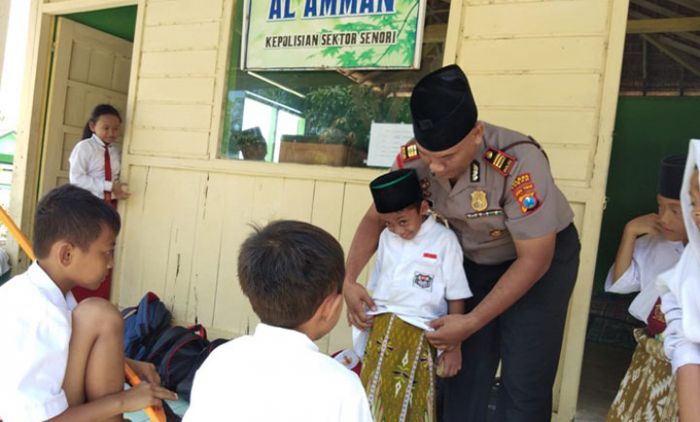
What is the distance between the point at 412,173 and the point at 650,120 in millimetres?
5305

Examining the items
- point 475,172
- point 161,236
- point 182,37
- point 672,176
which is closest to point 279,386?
point 475,172

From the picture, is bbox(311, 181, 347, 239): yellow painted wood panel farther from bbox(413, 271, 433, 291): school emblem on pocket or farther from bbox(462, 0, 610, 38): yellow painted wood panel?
bbox(413, 271, 433, 291): school emblem on pocket

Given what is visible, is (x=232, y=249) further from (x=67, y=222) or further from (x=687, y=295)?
(x=687, y=295)

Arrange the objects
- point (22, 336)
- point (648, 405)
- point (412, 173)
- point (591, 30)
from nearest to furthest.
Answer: point (22, 336)
point (648, 405)
point (412, 173)
point (591, 30)

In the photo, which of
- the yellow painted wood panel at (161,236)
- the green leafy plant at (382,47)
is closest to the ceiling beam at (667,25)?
the green leafy plant at (382,47)

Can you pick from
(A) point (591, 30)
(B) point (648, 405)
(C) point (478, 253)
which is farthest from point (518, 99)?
(B) point (648, 405)

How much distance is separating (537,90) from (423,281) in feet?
4.44

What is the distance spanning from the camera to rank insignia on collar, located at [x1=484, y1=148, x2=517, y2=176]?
5.49 feet

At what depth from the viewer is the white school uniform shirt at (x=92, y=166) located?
12.1 feet

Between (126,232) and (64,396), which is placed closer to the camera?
(64,396)

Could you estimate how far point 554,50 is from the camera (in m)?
2.55

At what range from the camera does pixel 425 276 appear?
1805mm

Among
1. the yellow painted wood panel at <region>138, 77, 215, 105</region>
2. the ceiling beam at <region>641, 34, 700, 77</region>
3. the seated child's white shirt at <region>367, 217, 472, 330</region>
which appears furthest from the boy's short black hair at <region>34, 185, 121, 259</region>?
the ceiling beam at <region>641, 34, 700, 77</region>

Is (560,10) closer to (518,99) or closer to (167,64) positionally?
(518,99)
